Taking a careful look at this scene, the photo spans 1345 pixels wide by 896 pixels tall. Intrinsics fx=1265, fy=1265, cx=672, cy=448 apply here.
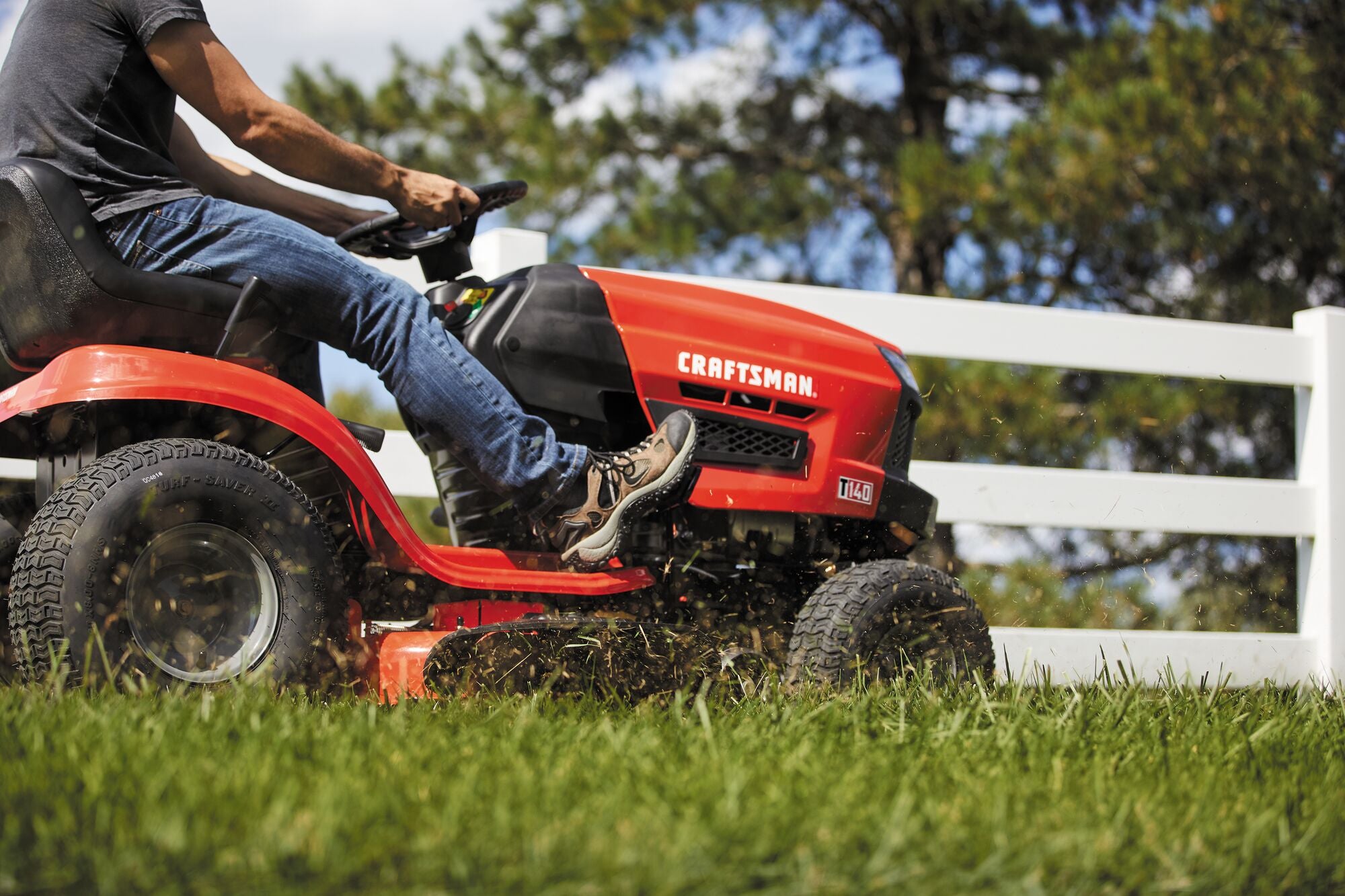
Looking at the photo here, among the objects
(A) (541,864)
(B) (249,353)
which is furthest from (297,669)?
(A) (541,864)

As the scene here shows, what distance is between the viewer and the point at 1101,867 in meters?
1.39

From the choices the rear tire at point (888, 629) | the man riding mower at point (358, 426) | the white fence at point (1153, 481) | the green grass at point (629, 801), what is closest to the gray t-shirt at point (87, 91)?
the man riding mower at point (358, 426)

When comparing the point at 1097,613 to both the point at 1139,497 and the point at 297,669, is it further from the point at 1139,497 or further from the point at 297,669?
the point at 297,669

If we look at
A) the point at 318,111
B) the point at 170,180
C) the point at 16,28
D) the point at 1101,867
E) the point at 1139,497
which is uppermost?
the point at 318,111

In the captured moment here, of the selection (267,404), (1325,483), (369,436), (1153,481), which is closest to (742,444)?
(369,436)

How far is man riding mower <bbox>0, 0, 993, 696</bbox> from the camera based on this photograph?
2107mm

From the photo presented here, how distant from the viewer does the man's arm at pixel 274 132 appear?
2.24 m

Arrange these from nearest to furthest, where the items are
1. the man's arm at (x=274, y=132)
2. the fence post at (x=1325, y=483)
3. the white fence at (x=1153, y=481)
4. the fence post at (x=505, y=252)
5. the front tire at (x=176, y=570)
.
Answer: the front tire at (x=176, y=570), the man's arm at (x=274, y=132), the fence post at (x=505, y=252), the white fence at (x=1153, y=481), the fence post at (x=1325, y=483)

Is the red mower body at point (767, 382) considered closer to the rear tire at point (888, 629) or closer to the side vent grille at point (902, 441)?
the side vent grille at point (902, 441)

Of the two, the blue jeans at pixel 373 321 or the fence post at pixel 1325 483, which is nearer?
the blue jeans at pixel 373 321

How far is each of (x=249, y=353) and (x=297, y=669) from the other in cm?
63

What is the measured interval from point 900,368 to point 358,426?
131cm

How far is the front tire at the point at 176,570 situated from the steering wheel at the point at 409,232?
721 mm

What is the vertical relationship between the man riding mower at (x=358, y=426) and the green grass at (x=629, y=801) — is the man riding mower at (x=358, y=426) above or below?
above
